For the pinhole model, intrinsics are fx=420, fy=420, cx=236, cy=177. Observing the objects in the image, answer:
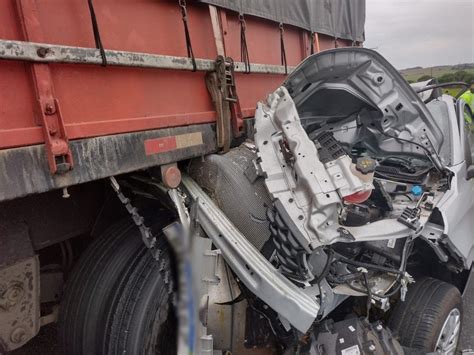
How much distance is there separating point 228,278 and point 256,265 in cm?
22

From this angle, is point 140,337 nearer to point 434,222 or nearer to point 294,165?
point 294,165

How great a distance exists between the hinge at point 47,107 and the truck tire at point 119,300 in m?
0.79

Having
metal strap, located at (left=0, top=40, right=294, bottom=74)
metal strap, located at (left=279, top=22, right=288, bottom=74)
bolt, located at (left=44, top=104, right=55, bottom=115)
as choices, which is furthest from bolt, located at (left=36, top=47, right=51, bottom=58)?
metal strap, located at (left=279, top=22, right=288, bottom=74)

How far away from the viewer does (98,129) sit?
74.5 inches

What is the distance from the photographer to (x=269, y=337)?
8.77 ft

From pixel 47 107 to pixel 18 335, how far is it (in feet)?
3.49

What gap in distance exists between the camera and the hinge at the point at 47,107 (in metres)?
1.61

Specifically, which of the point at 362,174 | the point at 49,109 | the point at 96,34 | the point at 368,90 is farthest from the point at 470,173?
the point at 49,109

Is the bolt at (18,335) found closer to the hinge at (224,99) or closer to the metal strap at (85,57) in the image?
the metal strap at (85,57)

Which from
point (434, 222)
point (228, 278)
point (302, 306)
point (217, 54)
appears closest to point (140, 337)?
point (228, 278)

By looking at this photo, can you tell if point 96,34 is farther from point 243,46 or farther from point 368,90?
point 368,90

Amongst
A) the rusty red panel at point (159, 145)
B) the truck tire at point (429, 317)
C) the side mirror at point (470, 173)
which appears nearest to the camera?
the rusty red panel at point (159, 145)

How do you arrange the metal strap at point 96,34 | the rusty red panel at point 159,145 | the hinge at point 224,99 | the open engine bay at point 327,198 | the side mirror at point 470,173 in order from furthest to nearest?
the side mirror at point 470,173 < the hinge at point 224,99 < the open engine bay at point 327,198 < the rusty red panel at point 159,145 < the metal strap at point 96,34

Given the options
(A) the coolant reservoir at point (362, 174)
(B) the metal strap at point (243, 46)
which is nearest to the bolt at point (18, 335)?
(A) the coolant reservoir at point (362, 174)
